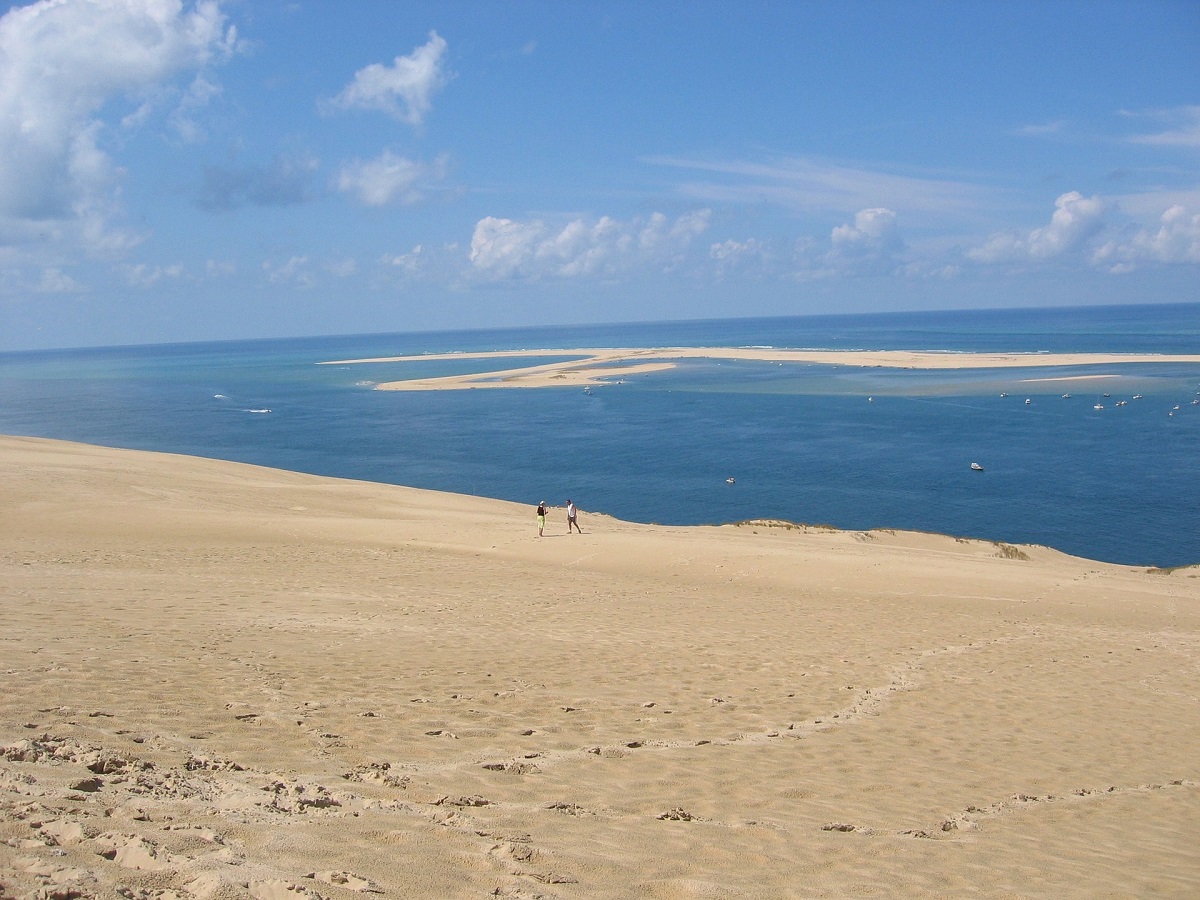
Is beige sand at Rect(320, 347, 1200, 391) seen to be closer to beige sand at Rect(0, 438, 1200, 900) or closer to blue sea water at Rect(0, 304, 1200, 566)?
blue sea water at Rect(0, 304, 1200, 566)

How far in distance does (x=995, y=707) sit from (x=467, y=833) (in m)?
8.85

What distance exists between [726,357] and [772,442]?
97937 millimetres

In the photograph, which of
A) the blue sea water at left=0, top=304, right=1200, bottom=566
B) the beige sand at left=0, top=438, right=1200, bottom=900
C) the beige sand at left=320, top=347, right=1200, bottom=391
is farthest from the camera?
the beige sand at left=320, top=347, right=1200, bottom=391

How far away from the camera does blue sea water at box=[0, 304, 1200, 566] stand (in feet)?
135

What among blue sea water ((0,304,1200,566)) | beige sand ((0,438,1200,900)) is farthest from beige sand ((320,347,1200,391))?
beige sand ((0,438,1200,900))

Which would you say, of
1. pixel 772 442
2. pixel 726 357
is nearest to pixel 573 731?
pixel 772 442

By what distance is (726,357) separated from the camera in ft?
516

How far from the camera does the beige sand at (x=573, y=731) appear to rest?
5695mm

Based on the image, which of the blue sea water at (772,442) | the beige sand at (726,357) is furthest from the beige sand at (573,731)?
the beige sand at (726,357)

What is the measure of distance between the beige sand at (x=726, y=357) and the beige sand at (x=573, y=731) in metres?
91.9

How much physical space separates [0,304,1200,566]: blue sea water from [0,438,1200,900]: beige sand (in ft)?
68.0

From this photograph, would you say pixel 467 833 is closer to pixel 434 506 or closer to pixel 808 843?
pixel 808 843

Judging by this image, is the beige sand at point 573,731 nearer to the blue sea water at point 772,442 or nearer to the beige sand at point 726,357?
the blue sea water at point 772,442

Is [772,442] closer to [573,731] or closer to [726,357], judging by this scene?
[573,731]
